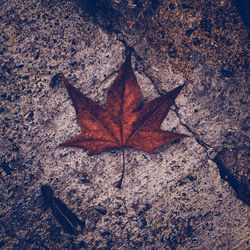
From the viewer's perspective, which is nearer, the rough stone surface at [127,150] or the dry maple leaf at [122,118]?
the dry maple leaf at [122,118]

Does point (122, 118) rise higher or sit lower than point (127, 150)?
higher

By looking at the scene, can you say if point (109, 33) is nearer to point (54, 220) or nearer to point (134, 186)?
point (134, 186)

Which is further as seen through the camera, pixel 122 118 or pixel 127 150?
pixel 127 150

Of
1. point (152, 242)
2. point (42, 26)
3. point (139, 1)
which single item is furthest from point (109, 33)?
point (152, 242)

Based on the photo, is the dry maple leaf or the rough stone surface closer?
the dry maple leaf
